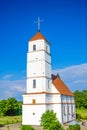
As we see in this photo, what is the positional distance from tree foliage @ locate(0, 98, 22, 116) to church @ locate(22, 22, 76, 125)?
76.6 feet

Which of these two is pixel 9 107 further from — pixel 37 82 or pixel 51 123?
pixel 51 123

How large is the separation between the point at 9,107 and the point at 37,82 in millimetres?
25643

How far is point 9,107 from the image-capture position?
60.4m

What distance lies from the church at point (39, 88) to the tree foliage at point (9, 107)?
23.3 meters

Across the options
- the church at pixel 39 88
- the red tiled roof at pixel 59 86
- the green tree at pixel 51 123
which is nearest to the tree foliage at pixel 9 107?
the red tiled roof at pixel 59 86

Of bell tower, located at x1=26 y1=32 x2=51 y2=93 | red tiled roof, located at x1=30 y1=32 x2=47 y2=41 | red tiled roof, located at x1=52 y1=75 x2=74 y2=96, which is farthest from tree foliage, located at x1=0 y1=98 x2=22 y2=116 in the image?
red tiled roof, located at x1=30 y1=32 x2=47 y2=41

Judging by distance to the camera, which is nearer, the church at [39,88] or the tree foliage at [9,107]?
the church at [39,88]

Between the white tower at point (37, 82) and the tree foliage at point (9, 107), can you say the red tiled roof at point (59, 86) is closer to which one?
the white tower at point (37, 82)

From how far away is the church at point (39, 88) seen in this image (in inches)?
1454

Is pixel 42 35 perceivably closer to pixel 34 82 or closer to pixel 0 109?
pixel 34 82

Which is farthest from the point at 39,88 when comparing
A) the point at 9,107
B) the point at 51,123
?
the point at 9,107

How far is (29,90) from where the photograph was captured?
3850 centimetres

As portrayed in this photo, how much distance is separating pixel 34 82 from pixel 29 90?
5.74 ft

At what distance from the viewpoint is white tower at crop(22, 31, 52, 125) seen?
36.8 meters
